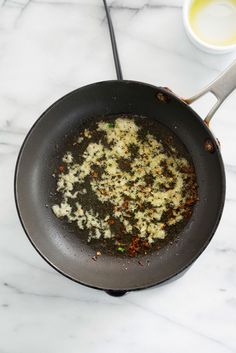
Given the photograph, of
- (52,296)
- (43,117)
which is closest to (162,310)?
(52,296)

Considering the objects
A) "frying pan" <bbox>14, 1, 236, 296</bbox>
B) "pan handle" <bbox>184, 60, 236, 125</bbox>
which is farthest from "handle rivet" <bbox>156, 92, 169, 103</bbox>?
"pan handle" <bbox>184, 60, 236, 125</bbox>

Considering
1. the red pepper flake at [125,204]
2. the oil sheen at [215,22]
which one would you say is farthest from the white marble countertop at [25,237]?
the red pepper flake at [125,204]

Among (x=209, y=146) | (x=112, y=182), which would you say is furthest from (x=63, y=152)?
(x=209, y=146)

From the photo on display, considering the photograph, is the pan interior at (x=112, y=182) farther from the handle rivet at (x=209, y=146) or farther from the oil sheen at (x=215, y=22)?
the oil sheen at (x=215, y=22)

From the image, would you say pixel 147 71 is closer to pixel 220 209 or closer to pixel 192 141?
pixel 192 141

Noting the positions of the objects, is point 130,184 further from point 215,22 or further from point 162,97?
point 215,22

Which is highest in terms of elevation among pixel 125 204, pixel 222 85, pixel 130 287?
pixel 222 85
